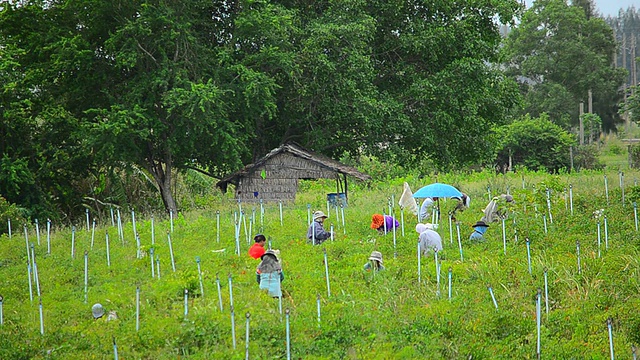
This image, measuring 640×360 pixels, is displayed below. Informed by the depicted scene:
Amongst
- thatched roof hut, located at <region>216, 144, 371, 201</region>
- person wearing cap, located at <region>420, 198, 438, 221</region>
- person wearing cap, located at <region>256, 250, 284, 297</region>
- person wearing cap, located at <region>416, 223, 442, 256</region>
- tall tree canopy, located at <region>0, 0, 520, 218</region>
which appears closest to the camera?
person wearing cap, located at <region>256, 250, 284, 297</region>

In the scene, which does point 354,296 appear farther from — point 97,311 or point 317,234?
point 97,311

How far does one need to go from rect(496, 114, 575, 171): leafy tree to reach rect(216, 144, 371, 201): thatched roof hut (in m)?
19.9

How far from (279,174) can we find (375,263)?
1060 centimetres

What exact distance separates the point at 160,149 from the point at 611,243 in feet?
51.4

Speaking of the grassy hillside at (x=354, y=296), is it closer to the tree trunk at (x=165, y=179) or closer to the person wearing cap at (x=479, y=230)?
the person wearing cap at (x=479, y=230)

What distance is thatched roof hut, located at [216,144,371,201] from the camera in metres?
23.8

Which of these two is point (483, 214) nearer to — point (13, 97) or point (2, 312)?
point (2, 312)

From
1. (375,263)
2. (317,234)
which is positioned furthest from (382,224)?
(375,263)

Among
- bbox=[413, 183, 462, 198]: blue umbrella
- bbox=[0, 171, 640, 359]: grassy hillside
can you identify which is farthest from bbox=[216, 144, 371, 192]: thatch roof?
bbox=[413, 183, 462, 198]: blue umbrella

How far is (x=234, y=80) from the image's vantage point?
24156mm

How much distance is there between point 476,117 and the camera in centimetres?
2706

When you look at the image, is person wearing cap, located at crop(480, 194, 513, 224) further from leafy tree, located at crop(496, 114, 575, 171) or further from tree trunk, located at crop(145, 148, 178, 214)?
leafy tree, located at crop(496, 114, 575, 171)

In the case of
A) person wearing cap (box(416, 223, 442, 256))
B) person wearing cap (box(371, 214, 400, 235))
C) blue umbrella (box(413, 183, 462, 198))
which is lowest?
person wearing cap (box(416, 223, 442, 256))

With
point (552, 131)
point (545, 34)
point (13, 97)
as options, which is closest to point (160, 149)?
point (13, 97)
